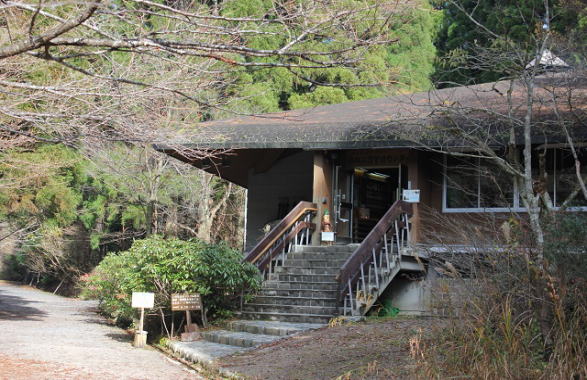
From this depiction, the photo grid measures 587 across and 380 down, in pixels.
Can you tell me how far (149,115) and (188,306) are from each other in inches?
158

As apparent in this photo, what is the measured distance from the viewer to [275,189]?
67.4 ft

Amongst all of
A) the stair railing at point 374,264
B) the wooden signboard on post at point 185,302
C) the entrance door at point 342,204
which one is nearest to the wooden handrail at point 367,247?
the stair railing at point 374,264

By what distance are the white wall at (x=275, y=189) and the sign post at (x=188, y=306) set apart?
A: 7.07m

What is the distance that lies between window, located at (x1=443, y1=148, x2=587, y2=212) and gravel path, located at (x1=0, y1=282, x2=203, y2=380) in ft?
22.9

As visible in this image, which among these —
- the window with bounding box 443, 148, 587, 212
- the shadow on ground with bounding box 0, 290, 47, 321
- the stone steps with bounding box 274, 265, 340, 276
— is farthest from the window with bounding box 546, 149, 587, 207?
the shadow on ground with bounding box 0, 290, 47, 321

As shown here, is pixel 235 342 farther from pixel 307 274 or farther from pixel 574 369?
pixel 574 369

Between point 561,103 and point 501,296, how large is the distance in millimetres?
6873

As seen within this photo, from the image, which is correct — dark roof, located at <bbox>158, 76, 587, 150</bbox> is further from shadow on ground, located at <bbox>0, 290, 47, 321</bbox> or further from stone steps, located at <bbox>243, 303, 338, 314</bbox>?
shadow on ground, located at <bbox>0, 290, 47, 321</bbox>

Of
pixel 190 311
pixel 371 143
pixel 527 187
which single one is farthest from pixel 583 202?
pixel 190 311

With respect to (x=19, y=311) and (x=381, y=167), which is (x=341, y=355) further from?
(x=19, y=311)

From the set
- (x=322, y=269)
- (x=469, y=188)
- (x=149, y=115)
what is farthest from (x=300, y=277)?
(x=149, y=115)

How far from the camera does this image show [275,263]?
16172 millimetres

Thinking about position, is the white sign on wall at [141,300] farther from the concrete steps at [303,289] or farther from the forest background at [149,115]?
the forest background at [149,115]

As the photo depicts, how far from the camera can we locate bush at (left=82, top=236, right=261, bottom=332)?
13484 millimetres
